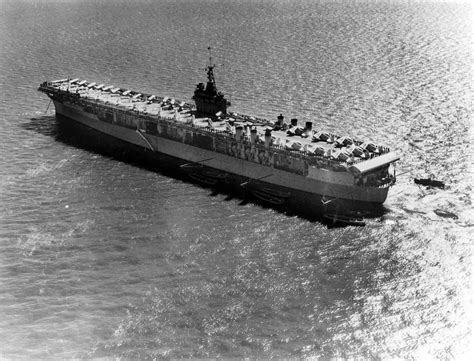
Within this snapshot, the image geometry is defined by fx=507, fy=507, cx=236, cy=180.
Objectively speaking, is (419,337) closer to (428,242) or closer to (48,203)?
(428,242)

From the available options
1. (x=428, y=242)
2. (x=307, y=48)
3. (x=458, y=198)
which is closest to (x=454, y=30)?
(x=307, y=48)

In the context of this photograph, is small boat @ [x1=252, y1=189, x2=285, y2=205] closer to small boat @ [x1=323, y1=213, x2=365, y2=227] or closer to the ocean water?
the ocean water

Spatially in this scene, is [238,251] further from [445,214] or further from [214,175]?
[445,214]

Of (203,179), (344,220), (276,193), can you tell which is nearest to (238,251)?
(344,220)

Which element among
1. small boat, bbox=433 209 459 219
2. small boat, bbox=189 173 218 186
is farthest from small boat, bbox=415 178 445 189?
small boat, bbox=189 173 218 186

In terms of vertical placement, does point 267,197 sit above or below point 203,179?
below

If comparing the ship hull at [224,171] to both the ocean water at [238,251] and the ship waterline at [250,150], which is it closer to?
the ship waterline at [250,150]
